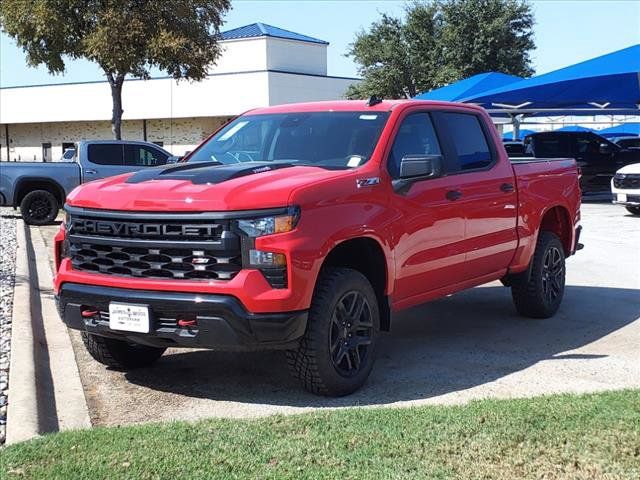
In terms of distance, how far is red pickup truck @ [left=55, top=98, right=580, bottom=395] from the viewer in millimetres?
4945

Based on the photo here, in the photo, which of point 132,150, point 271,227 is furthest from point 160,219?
point 132,150

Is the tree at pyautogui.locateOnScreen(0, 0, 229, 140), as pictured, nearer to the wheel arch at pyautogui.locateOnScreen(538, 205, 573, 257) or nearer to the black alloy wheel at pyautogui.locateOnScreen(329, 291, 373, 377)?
the wheel arch at pyautogui.locateOnScreen(538, 205, 573, 257)

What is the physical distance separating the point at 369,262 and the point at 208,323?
133 cm

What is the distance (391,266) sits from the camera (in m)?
5.72

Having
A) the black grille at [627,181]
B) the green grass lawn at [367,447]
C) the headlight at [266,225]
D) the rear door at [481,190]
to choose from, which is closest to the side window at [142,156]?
the black grille at [627,181]

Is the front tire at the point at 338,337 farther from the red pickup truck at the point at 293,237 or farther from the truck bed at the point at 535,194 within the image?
the truck bed at the point at 535,194

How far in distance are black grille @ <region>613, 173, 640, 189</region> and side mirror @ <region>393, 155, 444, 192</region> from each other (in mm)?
12696

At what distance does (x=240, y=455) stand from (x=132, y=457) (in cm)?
52

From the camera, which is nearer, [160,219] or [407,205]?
[160,219]

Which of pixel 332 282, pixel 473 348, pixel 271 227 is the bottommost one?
pixel 473 348

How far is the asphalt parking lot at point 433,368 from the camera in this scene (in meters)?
5.39

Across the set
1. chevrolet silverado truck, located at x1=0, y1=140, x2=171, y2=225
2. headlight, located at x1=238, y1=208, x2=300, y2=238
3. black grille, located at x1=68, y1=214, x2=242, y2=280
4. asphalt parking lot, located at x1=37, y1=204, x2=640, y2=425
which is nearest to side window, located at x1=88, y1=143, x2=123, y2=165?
chevrolet silverado truck, located at x1=0, y1=140, x2=171, y2=225

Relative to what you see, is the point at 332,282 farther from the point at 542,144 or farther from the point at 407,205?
the point at 542,144

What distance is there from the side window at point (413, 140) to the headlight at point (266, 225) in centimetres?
119
